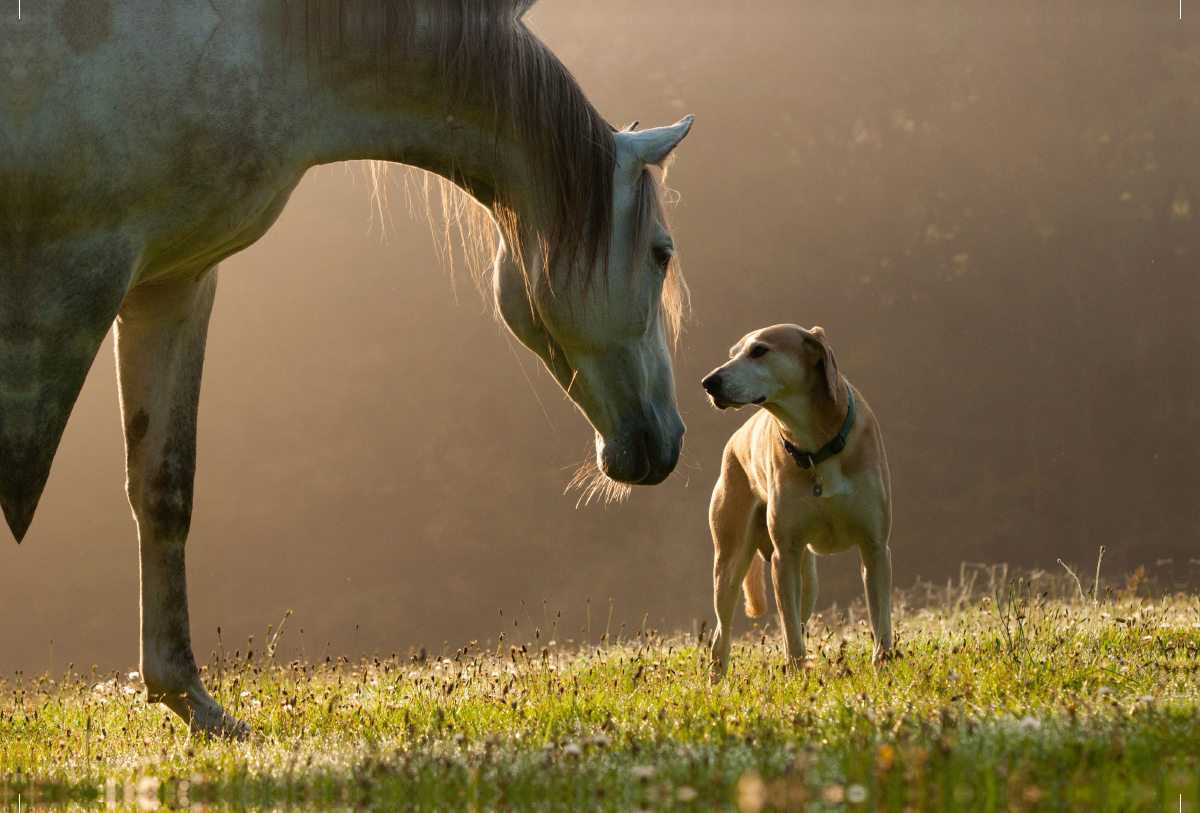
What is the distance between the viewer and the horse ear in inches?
130

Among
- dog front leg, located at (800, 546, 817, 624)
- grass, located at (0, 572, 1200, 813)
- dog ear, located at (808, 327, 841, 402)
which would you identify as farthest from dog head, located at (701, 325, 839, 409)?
grass, located at (0, 572, 1200, 813)

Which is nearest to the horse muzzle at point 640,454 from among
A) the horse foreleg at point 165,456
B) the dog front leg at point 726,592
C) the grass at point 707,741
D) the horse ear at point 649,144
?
the grass at point 707,741

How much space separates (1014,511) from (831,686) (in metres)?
11.2

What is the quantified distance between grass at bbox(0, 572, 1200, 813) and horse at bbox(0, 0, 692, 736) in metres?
0.66

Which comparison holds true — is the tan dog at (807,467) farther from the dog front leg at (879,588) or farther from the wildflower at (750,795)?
the wildflower at (750,795)

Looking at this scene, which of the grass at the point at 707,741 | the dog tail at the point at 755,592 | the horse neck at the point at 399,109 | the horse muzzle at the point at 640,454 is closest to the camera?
the grass at the point at 707,741

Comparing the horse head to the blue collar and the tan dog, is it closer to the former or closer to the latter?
the tan dog

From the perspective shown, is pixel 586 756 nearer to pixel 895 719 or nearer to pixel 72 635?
pixel 895 719

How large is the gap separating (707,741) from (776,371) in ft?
7.55

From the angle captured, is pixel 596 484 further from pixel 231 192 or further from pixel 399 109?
pixel 231 192

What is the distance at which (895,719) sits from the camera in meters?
2.63

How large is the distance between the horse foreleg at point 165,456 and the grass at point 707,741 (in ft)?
0.67

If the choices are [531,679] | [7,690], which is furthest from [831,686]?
[7,690]

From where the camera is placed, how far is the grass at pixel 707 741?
1.91 m
